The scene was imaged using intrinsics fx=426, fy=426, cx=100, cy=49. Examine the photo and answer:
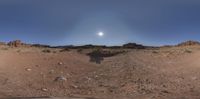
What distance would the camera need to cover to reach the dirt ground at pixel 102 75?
2000cm

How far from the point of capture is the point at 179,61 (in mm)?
25656

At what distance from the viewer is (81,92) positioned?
20.2m

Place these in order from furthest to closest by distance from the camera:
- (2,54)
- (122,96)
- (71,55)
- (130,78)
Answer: (71,55) < (2,54) < (130,78) < (122,96)

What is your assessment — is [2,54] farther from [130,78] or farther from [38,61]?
[130,78]

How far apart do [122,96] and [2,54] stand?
→ 991 cm

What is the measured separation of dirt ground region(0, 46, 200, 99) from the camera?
65.6 feet

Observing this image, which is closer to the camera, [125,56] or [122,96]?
[122,96]

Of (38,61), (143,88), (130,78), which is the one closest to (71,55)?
(38,61)

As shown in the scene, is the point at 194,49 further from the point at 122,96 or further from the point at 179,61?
the point at 122,96

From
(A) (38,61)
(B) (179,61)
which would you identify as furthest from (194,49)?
(A) (38,61)

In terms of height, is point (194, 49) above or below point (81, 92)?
above

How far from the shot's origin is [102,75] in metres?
23.5

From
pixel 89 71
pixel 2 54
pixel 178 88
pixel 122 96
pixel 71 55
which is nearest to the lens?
pixel 122 96

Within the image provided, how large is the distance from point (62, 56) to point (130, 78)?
6370 mm
